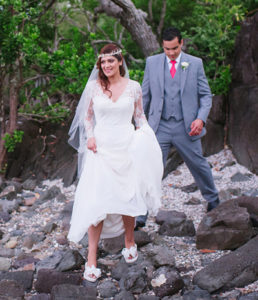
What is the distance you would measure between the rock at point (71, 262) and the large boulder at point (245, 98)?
3.71m

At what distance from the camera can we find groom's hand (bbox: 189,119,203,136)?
4672 mm

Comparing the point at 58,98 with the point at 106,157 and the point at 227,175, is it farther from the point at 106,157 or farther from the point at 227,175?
the point at 106,157

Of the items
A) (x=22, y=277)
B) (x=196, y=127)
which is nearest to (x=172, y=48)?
(x=196, y=127)

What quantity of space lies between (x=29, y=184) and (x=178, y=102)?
3832 millimetres

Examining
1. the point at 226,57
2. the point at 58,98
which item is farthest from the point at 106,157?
the point at 58,98

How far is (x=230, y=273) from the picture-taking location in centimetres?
351

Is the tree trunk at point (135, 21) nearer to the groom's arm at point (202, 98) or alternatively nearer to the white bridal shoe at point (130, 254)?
the groom's arm at point (202, 98)

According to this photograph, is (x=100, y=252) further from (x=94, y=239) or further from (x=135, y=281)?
(x=135, y=281)

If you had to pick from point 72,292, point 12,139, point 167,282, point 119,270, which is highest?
point 12,139

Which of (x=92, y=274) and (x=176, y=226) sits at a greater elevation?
(x=92, y=274)

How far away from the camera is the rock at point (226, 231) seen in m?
4.20

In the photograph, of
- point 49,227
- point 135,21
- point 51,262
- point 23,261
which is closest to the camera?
point 51,262

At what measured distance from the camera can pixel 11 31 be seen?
6.76 meters

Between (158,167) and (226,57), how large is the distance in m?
4.86
